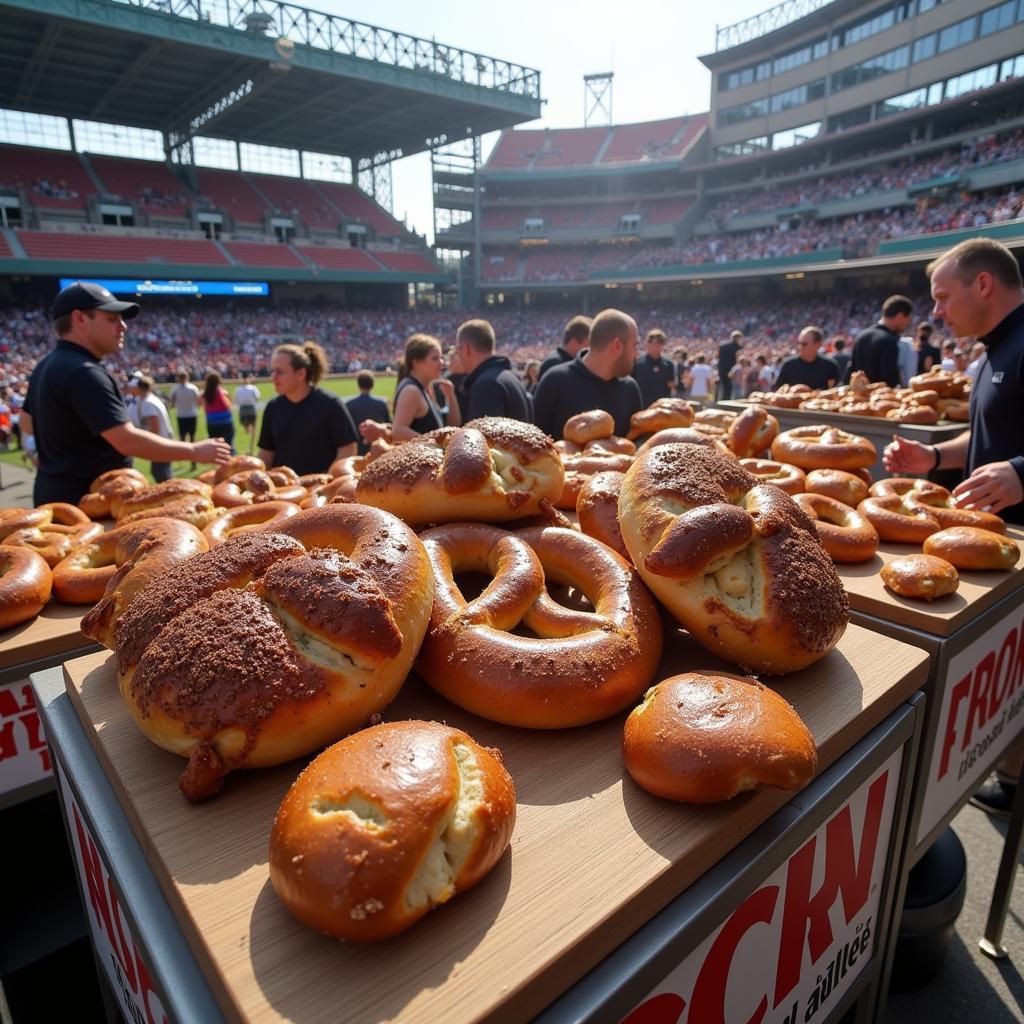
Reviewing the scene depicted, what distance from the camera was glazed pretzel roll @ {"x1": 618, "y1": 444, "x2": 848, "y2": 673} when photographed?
142cm

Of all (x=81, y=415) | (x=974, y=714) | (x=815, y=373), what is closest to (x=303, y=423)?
(x=81, y=415)

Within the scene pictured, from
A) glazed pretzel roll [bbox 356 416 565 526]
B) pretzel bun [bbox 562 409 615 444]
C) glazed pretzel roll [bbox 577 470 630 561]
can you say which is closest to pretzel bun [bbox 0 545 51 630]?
glazed pretzel roll [bbox 356 416 565 526]

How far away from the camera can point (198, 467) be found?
1273 cm

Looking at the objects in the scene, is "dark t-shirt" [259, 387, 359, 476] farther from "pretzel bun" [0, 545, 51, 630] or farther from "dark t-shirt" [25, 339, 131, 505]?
"pretzel bun" [0, 545, 51, 630]

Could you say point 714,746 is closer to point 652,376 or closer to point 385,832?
point 385,832

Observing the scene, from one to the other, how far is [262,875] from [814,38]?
5631 cm

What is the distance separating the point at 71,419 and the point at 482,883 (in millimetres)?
3717

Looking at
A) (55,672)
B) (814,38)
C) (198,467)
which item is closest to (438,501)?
(55,672)

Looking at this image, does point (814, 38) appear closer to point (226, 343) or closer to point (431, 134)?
point (431, 134)

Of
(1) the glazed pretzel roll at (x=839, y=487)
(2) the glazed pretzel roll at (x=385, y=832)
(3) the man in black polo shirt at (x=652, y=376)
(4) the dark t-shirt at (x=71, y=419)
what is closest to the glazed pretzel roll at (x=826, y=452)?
(1) the glazed pretzel roll at (x=839, y=487)

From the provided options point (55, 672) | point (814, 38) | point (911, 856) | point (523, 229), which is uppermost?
point (814, 38)

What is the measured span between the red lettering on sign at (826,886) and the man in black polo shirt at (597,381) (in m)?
3.54

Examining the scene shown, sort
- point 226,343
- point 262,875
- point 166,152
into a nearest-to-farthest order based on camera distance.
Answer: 1. point 262,875
2. point 226,343
3. point 166,152

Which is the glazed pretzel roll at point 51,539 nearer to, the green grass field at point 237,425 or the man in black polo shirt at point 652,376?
the green grass field at point 237,425
